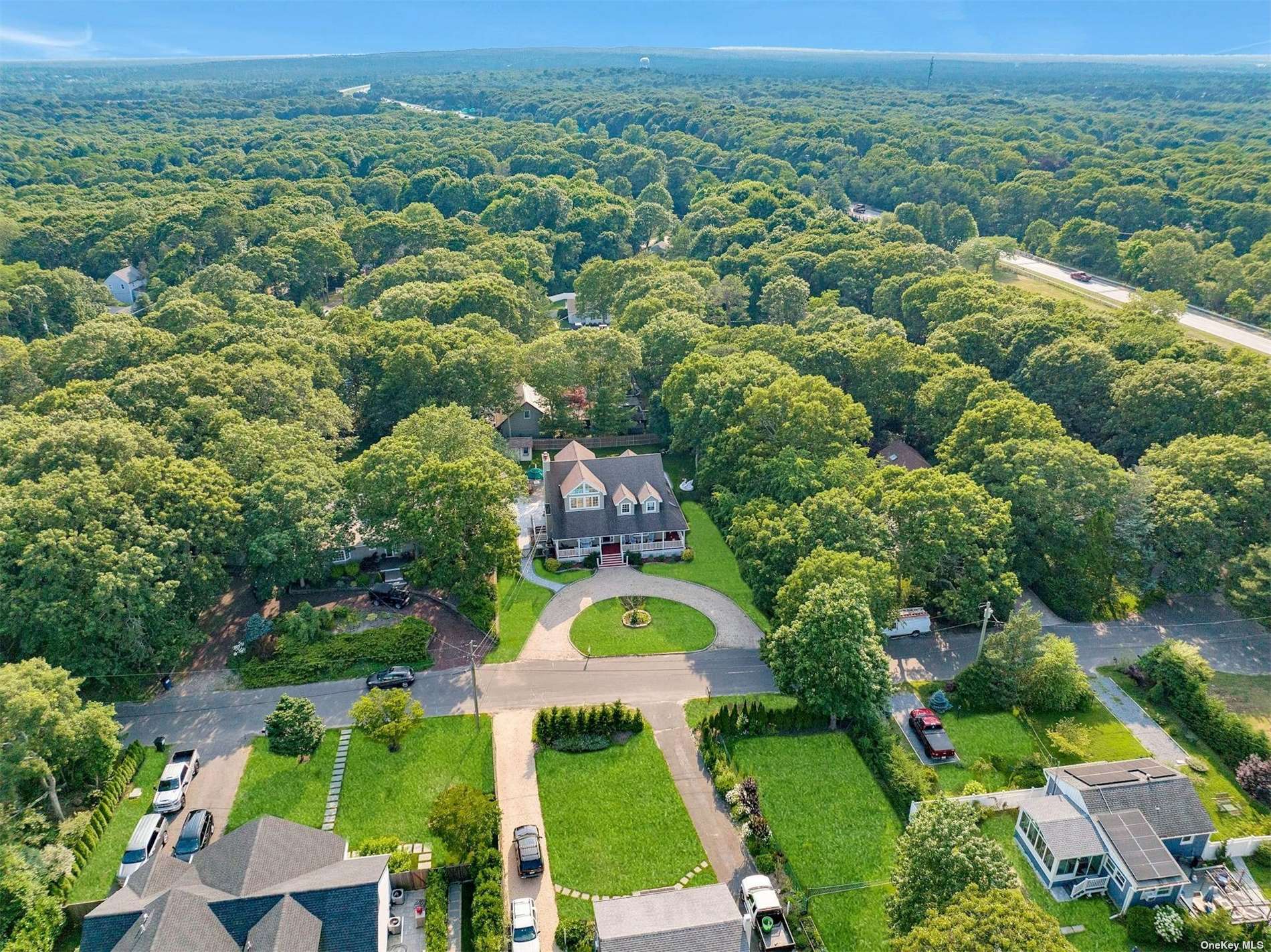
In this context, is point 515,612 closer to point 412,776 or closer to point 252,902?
point 412,776

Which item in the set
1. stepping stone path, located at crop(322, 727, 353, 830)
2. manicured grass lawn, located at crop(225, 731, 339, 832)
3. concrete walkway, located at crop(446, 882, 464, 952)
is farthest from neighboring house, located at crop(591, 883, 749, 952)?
manicured grass lawn, located at crop(225, 731, 339, 832)

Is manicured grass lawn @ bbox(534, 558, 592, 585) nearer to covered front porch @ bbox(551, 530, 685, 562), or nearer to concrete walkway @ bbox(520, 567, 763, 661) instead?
concrete walkway @ bbox(520, 567, 763, 661)

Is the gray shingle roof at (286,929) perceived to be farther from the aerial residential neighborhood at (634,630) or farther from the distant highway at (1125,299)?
the distant highway at (1125,299)

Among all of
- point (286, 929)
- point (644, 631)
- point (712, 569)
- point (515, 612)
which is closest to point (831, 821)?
point (644, 631)

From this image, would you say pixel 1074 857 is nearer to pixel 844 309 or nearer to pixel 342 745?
pixel 342 745

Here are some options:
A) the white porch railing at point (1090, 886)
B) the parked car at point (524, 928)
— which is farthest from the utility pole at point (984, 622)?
the parked car at point (524, 928)

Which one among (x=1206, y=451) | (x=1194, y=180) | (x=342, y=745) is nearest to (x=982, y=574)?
(x=1206, y=451)
